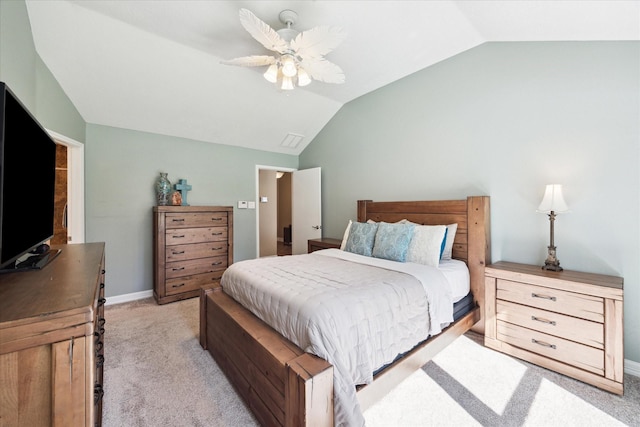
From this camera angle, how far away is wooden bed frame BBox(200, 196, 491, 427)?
1177mm

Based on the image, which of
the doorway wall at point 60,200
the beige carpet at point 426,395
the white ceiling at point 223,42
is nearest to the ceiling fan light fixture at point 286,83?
the white ceiling at point 223,42

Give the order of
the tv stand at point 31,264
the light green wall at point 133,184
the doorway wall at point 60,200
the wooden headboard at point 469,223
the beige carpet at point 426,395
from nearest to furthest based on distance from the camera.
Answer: the tv stand at point 31,264, the beige carpet at point 426,395, the wooden headboard at point 469,223, the light green wall at point 133,184, the doorway wall at point 60,200

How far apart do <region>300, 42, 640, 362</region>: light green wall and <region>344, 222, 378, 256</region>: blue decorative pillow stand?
806 mm

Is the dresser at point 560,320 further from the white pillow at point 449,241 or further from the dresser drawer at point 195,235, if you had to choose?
the dresser drawer at point 195,235

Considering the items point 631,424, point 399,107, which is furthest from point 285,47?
Result: point 631,424

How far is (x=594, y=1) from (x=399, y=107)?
188 centimetres

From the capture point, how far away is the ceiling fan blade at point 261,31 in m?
1.70

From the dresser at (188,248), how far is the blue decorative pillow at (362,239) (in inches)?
72.9

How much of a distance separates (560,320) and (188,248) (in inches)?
152

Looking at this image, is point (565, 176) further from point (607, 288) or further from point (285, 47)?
point (285, 47)

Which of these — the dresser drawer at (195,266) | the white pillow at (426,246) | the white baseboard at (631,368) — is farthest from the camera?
the dresser drawer at (195,266)

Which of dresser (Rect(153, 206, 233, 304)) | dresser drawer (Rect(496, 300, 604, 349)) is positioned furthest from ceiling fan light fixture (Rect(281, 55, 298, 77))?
dresser drawer (Rect(496, 300, 604, 349))

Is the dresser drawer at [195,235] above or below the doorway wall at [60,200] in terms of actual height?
below

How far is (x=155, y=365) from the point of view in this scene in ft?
6.81
